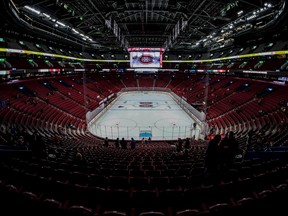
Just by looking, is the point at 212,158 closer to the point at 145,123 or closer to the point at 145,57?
the point at 145,123

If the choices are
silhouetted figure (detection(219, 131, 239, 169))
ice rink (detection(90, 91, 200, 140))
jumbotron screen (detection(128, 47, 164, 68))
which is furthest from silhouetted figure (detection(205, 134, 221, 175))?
jumbotron screen (detection(128, 47, 164, 68))

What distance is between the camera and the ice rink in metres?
20.6

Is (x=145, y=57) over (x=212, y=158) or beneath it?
over

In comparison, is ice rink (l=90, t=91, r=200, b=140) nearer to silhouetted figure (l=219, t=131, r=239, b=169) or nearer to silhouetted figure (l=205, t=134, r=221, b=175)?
silhouetted figure (l=219, t=131, r=239, b=169)

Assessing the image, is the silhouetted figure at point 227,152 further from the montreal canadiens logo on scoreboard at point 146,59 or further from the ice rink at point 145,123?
the montreal canadiens logo on scoreboard at point 146,59

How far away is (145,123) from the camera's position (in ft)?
78.7

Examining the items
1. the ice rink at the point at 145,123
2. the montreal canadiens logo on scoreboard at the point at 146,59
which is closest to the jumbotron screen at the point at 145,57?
the montreal canadiens logo on scoreboard at the point at 146,59

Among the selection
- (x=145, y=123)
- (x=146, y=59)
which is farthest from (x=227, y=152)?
(x=146, y=59)

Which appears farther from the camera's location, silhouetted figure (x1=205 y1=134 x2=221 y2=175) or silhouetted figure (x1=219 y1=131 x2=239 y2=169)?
silhouetted figure (x1=219 y1=131 x2=239 y2=169)

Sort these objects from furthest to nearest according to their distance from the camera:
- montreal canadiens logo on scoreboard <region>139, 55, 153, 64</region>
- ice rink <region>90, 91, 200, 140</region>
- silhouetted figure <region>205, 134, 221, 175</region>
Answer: montreal canadiens logo on scoreboard <region>139, 55, 153, 64</region>, ice rink <region>90, 91, 200, 140</region>, silhouetted figure <region>205, 134, 221, 175</region>

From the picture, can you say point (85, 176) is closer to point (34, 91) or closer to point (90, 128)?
point (90, 128)

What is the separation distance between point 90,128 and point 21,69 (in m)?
11.1

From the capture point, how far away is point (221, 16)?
63.3 feet

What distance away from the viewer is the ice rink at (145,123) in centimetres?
2056
